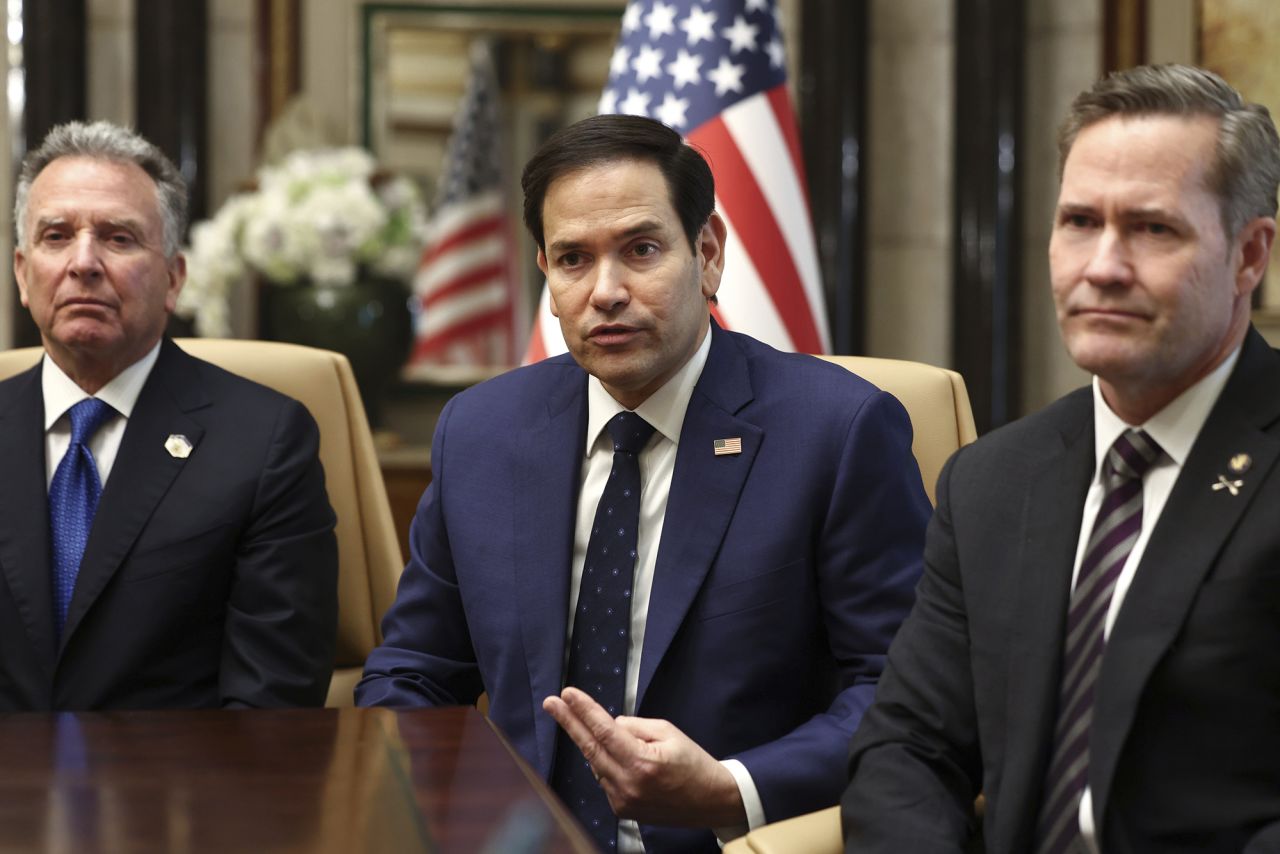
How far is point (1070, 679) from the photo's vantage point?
5.80 feet

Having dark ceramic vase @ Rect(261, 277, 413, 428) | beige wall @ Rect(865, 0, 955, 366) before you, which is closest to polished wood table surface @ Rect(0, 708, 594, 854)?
dark ceramic vase @ Rect(261, 277, 413, 428)

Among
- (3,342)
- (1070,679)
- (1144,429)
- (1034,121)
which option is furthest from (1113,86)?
(3,342)

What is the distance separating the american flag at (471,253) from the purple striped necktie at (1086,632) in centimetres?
368

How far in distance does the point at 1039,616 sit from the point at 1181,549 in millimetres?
199

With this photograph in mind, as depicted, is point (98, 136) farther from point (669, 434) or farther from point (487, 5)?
point (487, 5)

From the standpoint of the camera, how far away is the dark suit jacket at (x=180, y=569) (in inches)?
103

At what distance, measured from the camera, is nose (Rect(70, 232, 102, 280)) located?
8.96ft

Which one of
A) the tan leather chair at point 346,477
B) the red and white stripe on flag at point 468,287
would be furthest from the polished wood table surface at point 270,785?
the red and white stripe on flag at point 468,287

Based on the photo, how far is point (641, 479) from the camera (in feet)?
7.64

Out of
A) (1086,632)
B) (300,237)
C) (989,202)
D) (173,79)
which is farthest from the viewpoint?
(989,202)

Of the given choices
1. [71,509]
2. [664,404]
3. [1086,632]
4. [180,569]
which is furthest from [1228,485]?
[71,509]

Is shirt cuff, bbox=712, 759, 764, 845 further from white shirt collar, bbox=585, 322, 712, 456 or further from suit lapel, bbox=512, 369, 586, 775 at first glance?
white shirt collar, bbox=585, 322, 712, 456

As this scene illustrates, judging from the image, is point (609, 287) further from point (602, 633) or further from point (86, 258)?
point (86, 258)

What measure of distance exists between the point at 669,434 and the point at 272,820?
3.50 ft
